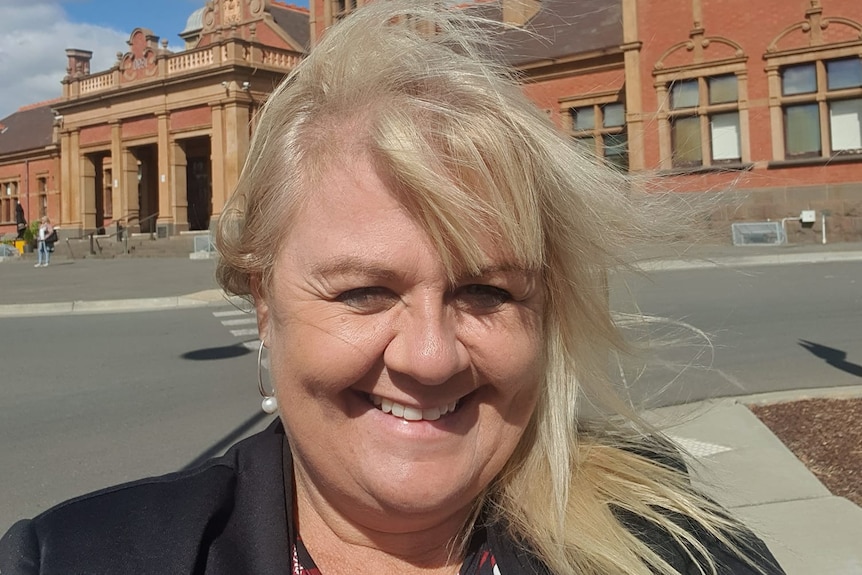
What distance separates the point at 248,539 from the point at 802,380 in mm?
6950

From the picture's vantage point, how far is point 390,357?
1.40 meters

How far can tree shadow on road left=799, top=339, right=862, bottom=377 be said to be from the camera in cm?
746

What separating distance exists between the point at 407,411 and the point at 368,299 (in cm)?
24

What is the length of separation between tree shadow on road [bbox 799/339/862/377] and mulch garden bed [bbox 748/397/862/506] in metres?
1.56

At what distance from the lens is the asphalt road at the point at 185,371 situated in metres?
5.08

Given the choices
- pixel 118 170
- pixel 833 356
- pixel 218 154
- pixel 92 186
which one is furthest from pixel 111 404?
pixel 92 186

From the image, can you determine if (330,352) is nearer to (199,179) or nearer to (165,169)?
(165,169)

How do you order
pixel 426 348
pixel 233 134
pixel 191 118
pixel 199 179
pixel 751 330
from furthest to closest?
pixel 199 179
pixel 191 118
pixel 233 134
pixel 751 330
pixel 426 348

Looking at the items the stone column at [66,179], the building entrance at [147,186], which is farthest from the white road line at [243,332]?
the stone column at [66,179]

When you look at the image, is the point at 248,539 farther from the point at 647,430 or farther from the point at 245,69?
the point at 245,69

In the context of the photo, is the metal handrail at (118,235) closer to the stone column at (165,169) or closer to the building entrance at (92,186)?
the building entrance at (92,186)

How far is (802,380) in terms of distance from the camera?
709cm

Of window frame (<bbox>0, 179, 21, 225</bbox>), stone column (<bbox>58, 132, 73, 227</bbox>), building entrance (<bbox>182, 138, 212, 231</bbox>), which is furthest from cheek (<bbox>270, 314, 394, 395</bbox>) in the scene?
window frame (<bbox>0, 179, 21, 225</bbox>)

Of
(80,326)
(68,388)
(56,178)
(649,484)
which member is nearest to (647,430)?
(649,484)
